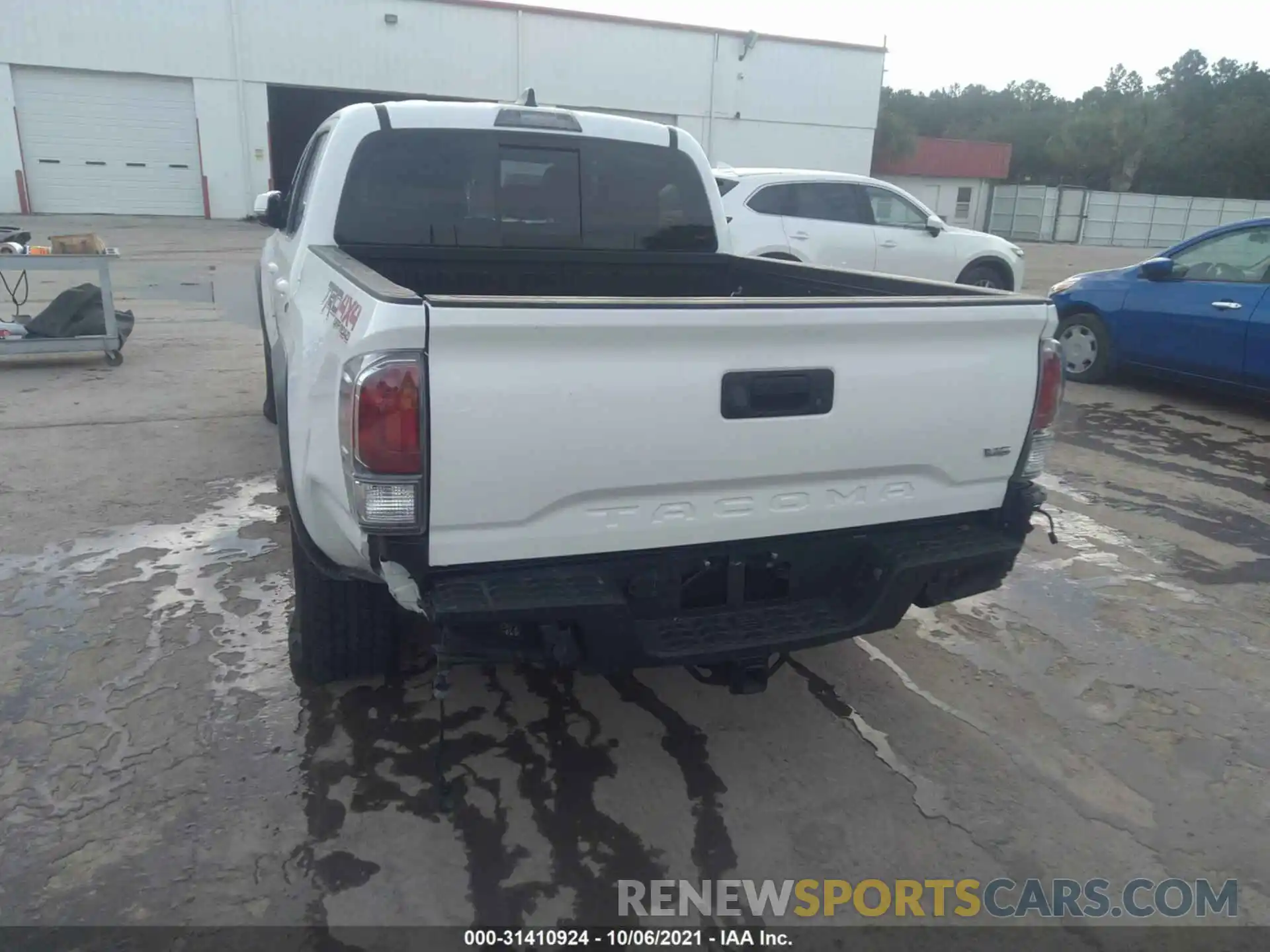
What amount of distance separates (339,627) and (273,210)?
2751 millimetres

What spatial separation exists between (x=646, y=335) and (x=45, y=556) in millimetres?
3408

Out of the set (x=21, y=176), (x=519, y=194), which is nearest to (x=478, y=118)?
(x=519, y=194)

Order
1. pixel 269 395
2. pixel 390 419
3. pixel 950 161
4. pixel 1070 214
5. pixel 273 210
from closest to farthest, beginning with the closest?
pixel 390 419 → pixel 273 210 → pixel 269 395 → pixel 1070 214 → pixel 950 161

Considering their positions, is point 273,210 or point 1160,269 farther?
point 1160,269

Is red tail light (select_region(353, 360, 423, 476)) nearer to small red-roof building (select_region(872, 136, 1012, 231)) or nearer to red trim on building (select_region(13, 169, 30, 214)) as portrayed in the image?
red trim on building (select_region(13, 169, 30, 214))

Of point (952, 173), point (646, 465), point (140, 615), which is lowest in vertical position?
point (140, 615)

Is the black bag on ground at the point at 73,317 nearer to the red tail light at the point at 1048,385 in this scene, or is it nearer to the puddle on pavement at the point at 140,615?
the puddle on pavement at the point at 140,615

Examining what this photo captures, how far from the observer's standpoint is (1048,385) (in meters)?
2.89

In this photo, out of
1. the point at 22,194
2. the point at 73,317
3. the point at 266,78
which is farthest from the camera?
the point at 266,78

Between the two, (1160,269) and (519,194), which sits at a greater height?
(519,194)

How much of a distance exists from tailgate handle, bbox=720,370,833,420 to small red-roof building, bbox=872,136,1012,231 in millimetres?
38852

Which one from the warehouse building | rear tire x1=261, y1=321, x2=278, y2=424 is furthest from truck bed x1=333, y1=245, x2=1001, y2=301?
the warehouse building

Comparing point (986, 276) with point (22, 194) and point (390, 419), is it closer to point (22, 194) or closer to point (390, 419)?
point (390, 419)

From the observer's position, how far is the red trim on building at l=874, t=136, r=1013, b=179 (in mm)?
38969
